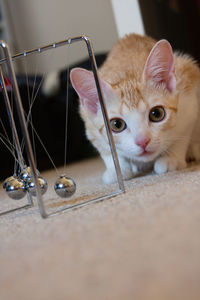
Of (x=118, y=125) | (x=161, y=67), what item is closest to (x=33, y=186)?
(x=118, y=125)

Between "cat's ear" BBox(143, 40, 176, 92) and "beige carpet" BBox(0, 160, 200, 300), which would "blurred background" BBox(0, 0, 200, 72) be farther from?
"beige carpet" BBox(0, 160, 200, 300)

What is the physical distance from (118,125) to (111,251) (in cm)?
70

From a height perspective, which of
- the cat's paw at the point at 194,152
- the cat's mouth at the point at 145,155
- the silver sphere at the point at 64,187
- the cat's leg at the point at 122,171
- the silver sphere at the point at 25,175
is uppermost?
the silver sphere at the point at 25,175

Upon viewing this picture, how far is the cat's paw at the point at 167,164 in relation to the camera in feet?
4.52

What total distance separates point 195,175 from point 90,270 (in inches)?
26.1

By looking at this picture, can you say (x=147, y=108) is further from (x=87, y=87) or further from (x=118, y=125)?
(x=87, y=87)

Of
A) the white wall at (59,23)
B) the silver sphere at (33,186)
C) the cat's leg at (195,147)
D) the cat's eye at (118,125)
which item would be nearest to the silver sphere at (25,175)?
the silver sphere at (33,186)

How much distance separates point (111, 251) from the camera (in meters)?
0.66

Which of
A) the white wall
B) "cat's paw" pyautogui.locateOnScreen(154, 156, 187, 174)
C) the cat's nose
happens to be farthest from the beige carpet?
the white wall

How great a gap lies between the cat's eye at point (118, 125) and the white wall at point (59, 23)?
2342 millimetres

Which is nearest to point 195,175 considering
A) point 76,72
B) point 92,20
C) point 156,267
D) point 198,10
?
point 76,72

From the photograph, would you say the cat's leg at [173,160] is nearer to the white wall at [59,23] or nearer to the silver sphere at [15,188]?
the silver sphere at [15,188]

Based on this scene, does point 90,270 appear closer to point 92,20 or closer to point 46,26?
point 92,20

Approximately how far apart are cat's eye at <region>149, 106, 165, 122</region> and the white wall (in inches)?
92.8
